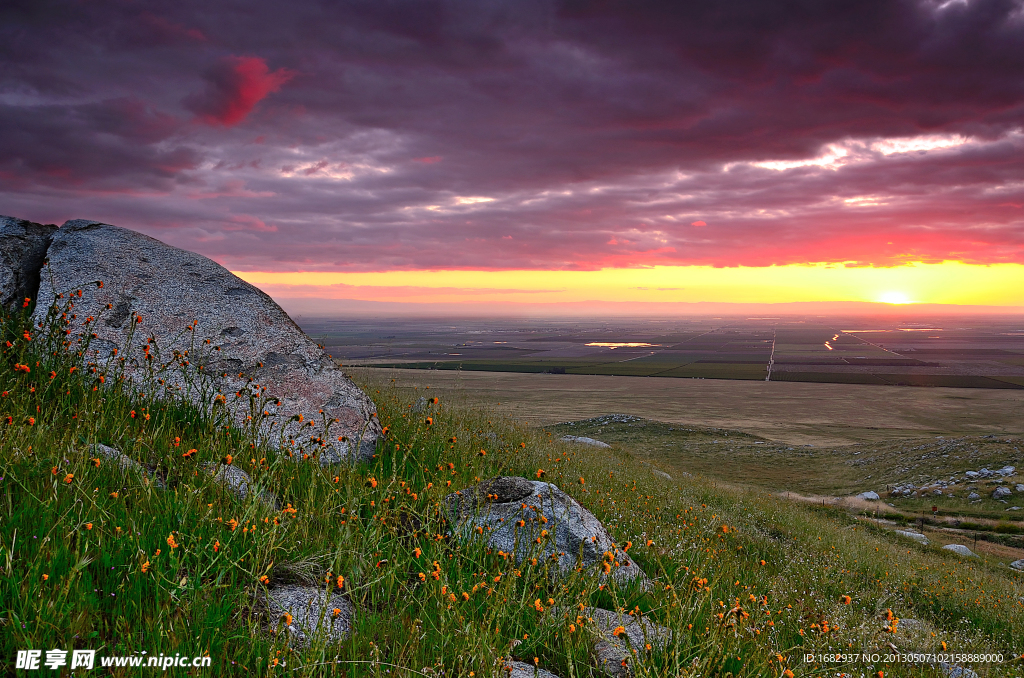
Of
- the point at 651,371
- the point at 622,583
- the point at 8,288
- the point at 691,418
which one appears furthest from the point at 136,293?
the point at 651,371

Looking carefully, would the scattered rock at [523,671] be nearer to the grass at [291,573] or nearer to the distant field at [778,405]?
the grass at [291,573]

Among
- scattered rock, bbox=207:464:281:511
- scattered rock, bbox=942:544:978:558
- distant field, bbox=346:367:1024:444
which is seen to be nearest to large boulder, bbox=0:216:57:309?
scattered rock, bbox=207:464:281:511

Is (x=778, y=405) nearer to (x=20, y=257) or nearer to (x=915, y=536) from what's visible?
(x=915, y=536)

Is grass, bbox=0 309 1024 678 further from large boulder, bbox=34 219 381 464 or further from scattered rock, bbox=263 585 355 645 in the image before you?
large boulder, bbox=34 219 381 464

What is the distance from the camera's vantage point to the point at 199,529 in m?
3.41

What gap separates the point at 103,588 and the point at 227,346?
5.22 metres

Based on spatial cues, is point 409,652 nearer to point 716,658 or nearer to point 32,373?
point 716,658

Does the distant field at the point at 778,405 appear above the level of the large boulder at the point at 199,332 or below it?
below

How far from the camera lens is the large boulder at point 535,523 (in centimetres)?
482

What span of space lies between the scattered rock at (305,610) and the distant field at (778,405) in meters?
48.7

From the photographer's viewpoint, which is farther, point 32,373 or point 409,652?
point 32,373

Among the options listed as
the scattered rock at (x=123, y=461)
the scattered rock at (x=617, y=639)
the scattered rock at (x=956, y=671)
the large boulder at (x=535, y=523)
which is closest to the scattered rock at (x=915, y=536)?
the scattered rock at (x=956, y=671)

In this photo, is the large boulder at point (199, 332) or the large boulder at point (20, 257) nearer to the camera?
the large boulder at point (199, 332)

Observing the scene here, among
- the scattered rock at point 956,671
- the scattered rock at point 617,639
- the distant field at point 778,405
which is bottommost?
the distant field at point 778,405
